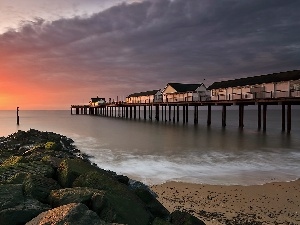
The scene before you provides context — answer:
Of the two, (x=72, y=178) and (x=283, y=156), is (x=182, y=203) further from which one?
(x=283, y=156)

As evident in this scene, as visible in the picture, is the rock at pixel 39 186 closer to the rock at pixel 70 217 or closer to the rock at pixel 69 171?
the rock at pixel 69 171

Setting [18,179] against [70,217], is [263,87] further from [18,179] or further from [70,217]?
[70,217]

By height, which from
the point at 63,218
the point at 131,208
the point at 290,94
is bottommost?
the point at 131,208

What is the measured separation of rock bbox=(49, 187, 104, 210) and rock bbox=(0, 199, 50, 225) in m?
0.32

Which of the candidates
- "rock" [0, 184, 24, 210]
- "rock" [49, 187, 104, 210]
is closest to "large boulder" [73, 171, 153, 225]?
"rock" [49, 187, 104, 210]

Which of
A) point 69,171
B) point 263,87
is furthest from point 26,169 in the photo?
point 263,87

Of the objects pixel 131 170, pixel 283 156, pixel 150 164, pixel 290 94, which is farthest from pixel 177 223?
pixel 290 94

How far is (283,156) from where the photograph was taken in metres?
21.8

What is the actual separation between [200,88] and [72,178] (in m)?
48.5

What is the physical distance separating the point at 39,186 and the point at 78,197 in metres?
1.30

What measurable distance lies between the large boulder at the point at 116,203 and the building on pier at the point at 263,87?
30.1m

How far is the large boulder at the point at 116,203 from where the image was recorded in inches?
204

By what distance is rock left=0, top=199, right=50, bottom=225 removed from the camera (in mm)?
4828

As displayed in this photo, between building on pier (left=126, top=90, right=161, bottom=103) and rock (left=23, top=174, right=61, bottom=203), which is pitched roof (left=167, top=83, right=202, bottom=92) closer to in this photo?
building on pier (left=126, top=90, right=161, bottom=103)
